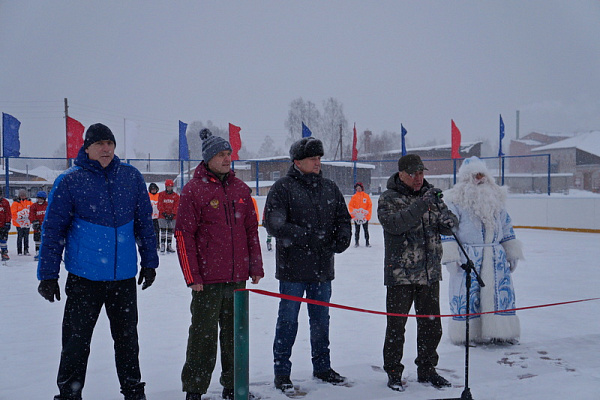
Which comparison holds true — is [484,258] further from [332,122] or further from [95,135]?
[332,122]

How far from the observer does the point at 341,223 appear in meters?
3.26

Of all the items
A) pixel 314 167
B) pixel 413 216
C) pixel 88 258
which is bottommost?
pixel 88 258

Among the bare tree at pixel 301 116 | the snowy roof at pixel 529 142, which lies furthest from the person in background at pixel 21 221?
the snowy roof at pixel 529 142

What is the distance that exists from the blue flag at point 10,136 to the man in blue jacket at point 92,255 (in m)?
13.7

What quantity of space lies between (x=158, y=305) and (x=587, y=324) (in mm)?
4438

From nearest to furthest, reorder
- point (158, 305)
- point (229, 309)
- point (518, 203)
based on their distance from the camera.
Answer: point (229, 309)
point (158, 305)
point (518, 203)

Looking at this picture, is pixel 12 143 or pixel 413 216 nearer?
pixel 413 216

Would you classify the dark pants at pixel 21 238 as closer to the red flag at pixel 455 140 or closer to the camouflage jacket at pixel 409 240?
the camouflage jacket at pixel 409 240

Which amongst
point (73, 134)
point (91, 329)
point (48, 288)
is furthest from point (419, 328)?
point (73, 134)

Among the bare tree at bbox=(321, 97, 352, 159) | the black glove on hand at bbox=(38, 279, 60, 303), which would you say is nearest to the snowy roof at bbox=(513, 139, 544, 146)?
the bare tree at bbox=(321, 97, 352, 159)

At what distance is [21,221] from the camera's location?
10.2 meters

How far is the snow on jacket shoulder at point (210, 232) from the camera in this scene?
9.09ft

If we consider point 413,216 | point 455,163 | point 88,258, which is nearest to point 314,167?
point 413,216

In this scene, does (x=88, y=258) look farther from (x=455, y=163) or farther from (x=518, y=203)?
(x=455, y=163)
